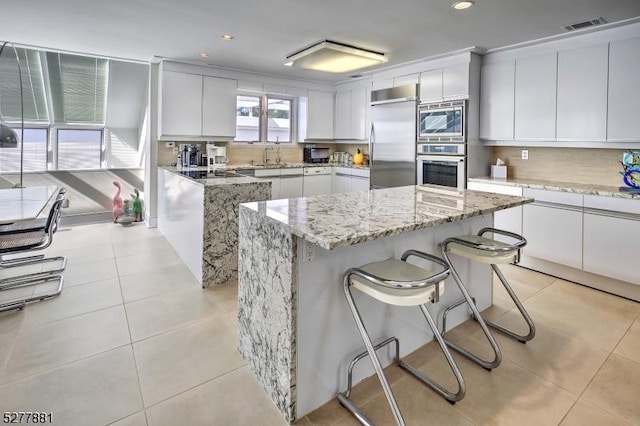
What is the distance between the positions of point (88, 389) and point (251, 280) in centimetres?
101

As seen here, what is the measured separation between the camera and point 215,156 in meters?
5.28

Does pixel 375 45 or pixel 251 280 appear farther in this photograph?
pixel 375 45

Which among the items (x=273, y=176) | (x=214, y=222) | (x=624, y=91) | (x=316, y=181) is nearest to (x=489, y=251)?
(x=214, y=222)

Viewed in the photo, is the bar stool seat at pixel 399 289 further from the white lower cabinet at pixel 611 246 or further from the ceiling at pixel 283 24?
the white lower cabinet at pixel 611 246

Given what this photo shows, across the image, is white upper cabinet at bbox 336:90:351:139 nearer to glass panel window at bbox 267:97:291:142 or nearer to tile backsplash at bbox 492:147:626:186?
glass panel window at bbox 267:97:291:142

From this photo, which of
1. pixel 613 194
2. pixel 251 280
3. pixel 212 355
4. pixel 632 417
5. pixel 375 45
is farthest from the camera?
pixel 375 45

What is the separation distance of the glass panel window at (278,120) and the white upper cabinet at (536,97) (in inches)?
147

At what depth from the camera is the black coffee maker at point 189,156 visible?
5.13 meters

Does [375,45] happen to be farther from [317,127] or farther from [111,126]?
[111,126]

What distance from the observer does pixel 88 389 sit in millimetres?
1869

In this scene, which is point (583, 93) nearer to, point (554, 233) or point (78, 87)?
point (554, 233)

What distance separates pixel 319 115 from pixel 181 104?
236 cm

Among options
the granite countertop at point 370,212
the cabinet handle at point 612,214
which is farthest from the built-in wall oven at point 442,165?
the granite countertop at point 370,212

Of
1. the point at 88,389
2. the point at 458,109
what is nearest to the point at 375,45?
the point at 458,109
